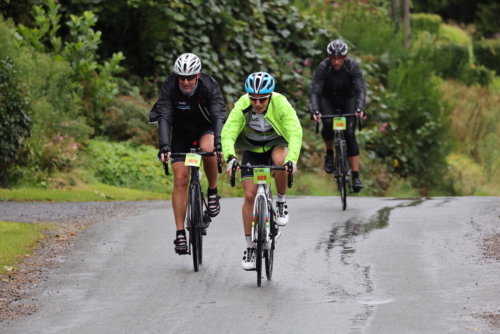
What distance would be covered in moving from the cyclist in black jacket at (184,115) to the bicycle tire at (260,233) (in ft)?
3.33

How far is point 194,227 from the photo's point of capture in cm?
927

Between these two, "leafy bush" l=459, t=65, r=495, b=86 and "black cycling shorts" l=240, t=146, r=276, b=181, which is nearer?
"black cycling shorts" l=240, t=146, r=276, b=181

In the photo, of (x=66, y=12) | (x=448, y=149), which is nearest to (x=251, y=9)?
(x=66, y=12)

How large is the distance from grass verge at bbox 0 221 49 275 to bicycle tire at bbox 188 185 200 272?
5.93ft

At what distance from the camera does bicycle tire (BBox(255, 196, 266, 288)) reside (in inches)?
331

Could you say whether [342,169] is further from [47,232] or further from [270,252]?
[270,252]

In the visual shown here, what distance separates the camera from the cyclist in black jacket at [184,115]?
9352mm

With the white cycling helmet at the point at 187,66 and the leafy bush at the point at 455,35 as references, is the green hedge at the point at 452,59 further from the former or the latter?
the white cycling helmet at the point at 187,66

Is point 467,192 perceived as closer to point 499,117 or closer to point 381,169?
point 381,169

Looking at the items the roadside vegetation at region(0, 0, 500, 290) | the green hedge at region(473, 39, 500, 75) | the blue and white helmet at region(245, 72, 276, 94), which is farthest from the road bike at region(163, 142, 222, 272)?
the green hedge at region(473, 39, 500, 75)

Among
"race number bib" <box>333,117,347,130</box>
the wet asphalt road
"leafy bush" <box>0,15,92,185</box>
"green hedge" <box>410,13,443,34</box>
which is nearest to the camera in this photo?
the wet asphalt road

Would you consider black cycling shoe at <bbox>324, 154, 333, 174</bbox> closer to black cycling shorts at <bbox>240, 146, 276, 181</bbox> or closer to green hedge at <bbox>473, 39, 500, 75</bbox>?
black cycling shorts at <bbox>240, 146, 276, 181</bbox>

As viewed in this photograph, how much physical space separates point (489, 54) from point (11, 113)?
25.8m

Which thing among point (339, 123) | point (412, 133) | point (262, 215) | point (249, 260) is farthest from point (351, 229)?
point (412, 133)
